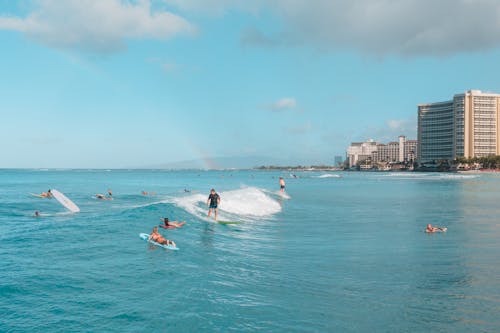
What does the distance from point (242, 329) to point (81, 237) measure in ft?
40.7

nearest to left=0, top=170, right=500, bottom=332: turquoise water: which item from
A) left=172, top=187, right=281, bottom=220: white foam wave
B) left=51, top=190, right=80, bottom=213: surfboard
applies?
left=172, top=187, right=281, bottom=220: white foam wave

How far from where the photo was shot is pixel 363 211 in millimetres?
33562

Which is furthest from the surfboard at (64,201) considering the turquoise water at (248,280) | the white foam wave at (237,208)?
the turquoise water at (248,280)

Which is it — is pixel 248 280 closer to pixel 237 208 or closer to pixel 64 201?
pixel 237 208

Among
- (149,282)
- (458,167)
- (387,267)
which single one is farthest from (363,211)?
(458,167)

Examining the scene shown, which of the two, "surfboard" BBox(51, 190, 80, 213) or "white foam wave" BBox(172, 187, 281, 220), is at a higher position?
"surfboard" BBox(51, 190, 80, 213)

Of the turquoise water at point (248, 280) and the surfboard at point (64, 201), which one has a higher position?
the surfboard at point (64, 201)

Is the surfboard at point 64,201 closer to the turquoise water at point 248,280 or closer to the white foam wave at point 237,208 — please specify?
the white foam wave at point 237,208

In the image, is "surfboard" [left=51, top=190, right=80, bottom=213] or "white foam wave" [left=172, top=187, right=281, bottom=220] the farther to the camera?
"surfboard" [left=51, top=190, right=80, bottom=213]

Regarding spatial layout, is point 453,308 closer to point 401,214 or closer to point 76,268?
point 76,268

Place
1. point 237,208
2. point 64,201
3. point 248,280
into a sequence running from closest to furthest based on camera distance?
point 248,280 < point 64,201 < point 237,208

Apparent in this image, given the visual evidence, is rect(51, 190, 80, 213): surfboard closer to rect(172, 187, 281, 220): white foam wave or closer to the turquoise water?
rect(172, 187, 281, 220): white foam wave

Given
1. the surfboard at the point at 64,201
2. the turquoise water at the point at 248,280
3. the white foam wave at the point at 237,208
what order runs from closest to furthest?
1. the turquoise water at the point at 248,280
2. the white foam wave at the point at 237,208
3. the surfboard at the point at 64,201

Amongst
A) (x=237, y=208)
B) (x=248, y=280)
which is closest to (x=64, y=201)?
(x=237, y=208)
